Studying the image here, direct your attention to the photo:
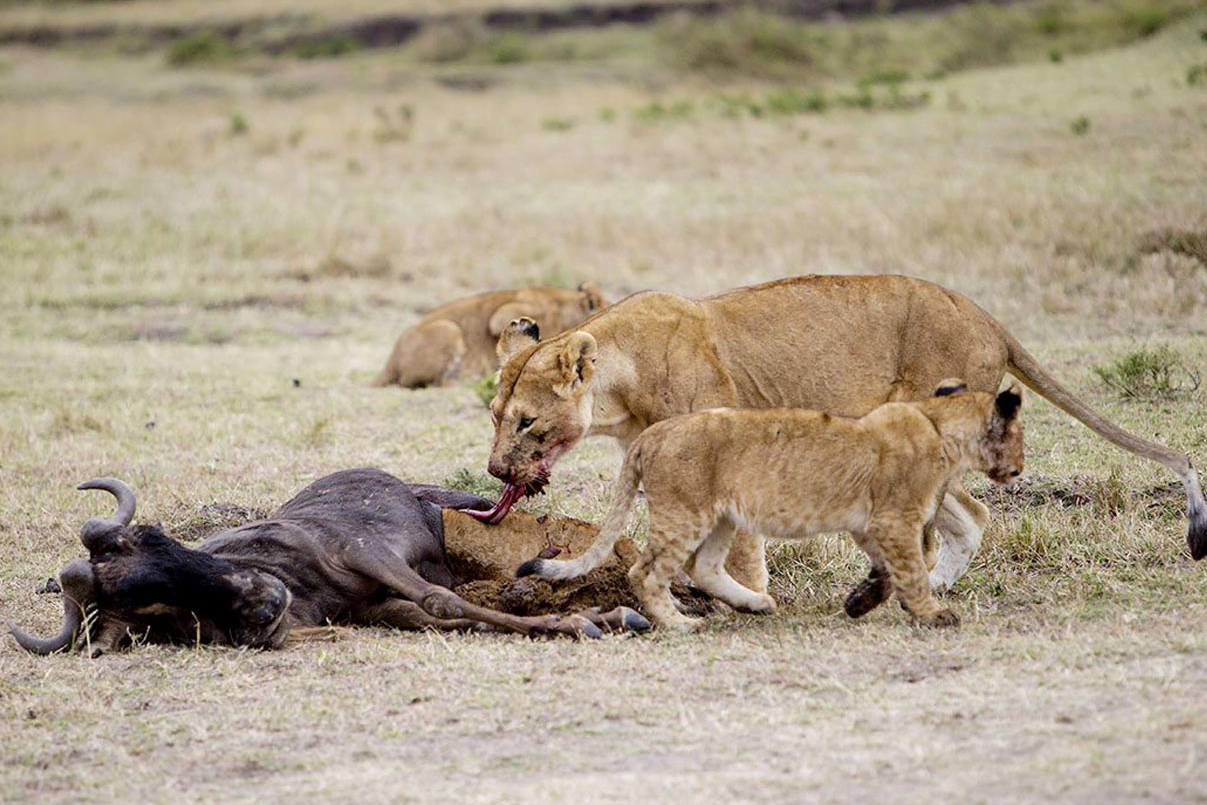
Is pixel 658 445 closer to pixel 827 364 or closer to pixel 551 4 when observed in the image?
pixel 827 364

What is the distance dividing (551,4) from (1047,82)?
78.1 ft

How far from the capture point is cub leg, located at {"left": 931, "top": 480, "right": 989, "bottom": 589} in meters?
7.29

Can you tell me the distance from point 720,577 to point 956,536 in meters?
1.18

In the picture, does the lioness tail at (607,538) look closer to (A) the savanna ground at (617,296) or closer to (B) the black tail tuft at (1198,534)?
(A) the savanna ground at (617,296)

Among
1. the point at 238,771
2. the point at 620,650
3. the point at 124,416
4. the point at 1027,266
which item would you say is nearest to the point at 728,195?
the point at 1027,266

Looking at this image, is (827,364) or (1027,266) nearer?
(827,364)

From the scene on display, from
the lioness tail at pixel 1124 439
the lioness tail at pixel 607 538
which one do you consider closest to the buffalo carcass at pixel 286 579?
the lioness tail at pixel 607 538

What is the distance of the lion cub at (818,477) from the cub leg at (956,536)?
638mm

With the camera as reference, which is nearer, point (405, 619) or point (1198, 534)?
point (1198, 534)

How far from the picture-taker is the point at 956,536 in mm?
7324

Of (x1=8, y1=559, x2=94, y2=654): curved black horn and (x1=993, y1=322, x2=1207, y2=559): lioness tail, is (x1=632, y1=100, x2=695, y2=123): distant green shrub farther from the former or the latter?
(x1=8, y1=559, x2=94, y2=654): curved black horn

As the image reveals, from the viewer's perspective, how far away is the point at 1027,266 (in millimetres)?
14273

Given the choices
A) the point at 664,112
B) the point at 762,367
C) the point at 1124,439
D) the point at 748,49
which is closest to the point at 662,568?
the point at 762,367

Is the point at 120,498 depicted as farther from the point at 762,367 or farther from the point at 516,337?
the point at 762,367
